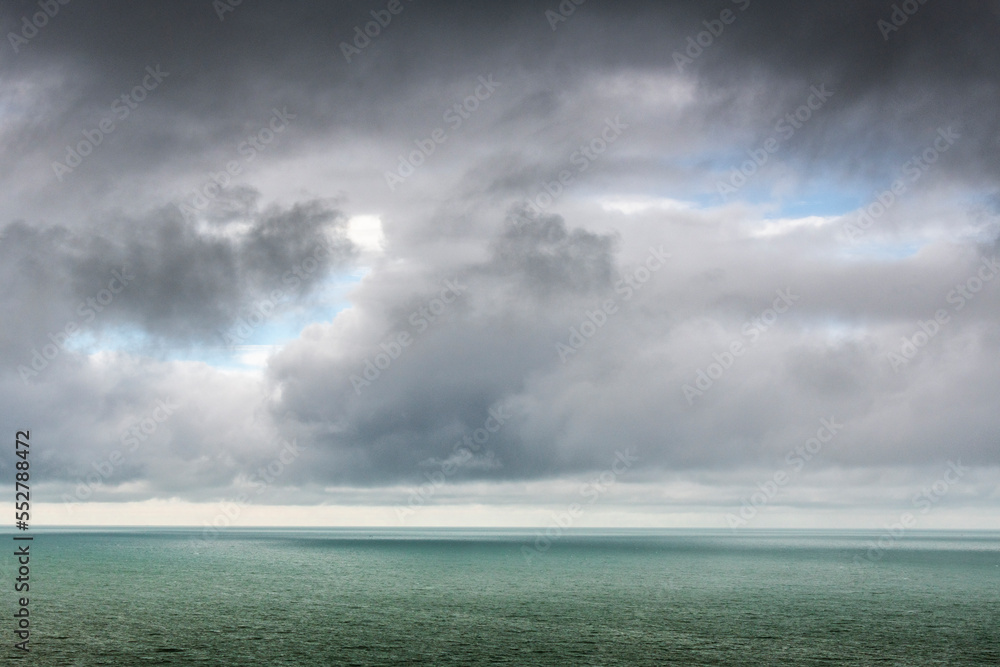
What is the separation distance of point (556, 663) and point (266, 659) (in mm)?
24845

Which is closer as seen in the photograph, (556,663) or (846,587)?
(556,663)

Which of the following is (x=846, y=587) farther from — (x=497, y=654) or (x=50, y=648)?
(x=50, y=648)

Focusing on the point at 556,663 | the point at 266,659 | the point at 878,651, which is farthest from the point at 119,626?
the point at 878,651

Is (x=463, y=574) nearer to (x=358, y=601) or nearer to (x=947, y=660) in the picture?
(x=358, y=601)

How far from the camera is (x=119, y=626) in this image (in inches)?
3580

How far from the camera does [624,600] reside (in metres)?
127

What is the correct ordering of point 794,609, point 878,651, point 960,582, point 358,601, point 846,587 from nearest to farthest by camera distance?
point 878,651, point 794,609, point 358,601, point 846,587, point 960,582

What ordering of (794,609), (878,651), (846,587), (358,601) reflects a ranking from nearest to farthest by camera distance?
(878,651)
(794,609)
(358,601)
(846,587)

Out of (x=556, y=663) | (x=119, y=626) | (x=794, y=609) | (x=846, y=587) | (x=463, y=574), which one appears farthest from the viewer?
(x=463, y=574)

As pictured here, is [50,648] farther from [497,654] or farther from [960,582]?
[960,582]

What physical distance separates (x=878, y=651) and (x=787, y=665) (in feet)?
43.2

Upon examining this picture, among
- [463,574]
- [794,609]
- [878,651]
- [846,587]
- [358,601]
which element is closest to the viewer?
[878,651]

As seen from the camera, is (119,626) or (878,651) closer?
(878,651)

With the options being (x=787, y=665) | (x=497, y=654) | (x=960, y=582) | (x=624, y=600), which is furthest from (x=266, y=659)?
(x=960, y=582)
